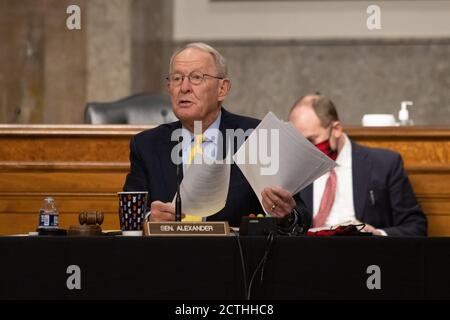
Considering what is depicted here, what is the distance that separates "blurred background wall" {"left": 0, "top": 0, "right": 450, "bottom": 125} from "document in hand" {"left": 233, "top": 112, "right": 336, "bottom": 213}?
4677mm

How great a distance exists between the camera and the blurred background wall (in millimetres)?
7586

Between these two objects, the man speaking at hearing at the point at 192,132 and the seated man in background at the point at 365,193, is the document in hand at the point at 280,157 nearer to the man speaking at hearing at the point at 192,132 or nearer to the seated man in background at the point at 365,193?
the man speaking at hearing at the point at 192,132

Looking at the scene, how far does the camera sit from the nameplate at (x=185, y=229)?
2658 mm

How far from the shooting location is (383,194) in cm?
435

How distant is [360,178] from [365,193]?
0.24 feet

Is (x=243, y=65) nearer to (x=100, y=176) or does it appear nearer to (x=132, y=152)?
(x=100, y=176)

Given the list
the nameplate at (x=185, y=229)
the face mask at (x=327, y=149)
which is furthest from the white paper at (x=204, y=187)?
the face mask at (x=327, y=149)

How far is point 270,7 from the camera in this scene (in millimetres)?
8219

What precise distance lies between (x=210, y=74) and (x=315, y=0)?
4.83 metres

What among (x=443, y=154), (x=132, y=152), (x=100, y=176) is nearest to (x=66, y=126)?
(x=100, y=176)

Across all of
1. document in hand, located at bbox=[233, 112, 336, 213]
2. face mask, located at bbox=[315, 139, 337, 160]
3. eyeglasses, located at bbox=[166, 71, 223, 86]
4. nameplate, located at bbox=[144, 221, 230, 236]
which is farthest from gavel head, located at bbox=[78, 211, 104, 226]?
face mask, located at bbox=[315, 139, 337, 160]

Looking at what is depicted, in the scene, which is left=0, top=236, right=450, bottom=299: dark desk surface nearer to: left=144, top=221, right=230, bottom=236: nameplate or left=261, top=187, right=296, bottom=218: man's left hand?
left=144, top=221, right=230, bottom=236: nameplate

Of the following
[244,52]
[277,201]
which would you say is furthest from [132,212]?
[244,52]

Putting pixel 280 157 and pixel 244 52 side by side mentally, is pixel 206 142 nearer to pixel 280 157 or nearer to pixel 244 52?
pixel 280 157
